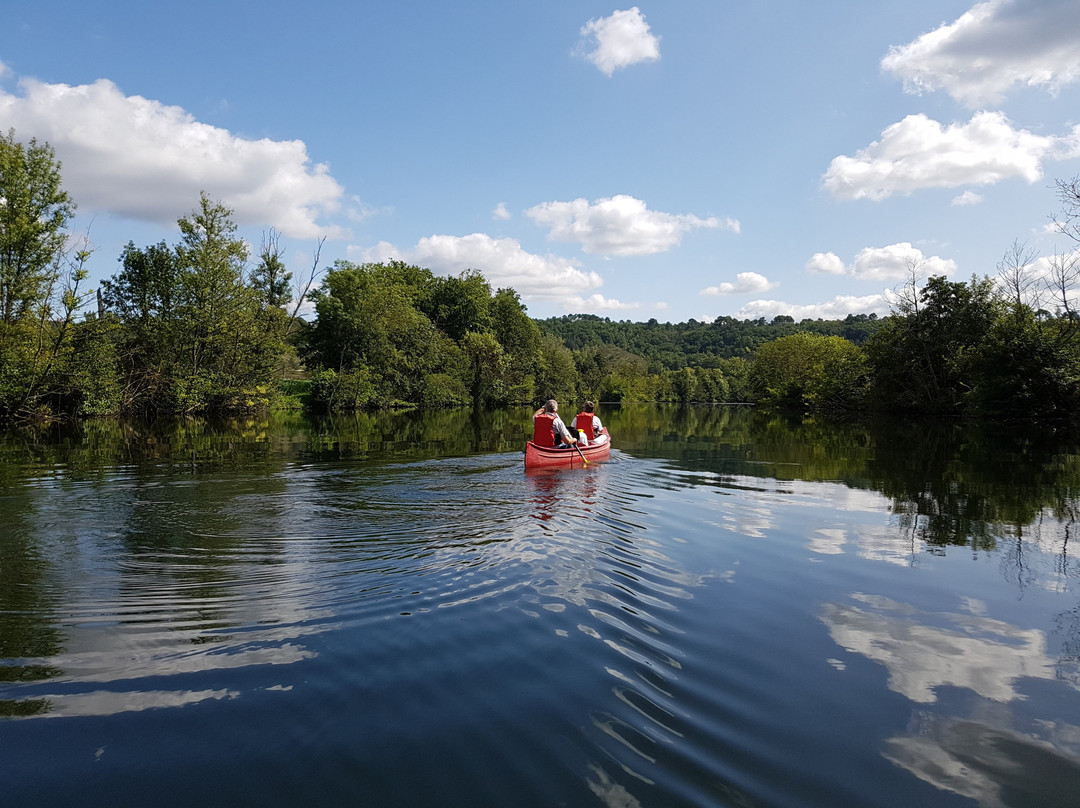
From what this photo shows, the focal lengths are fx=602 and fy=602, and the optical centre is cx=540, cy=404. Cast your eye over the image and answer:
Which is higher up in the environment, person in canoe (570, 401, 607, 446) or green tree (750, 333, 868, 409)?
green tree (750, 333, 868, 409)

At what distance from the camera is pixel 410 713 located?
3.08m

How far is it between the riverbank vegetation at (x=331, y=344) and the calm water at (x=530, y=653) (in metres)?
20.2

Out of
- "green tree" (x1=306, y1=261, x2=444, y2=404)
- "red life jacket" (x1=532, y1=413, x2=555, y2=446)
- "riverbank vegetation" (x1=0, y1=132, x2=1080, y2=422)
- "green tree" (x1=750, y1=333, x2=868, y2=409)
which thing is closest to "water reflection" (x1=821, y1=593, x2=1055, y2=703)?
"red life jacket" (x1=532, y1=413, x2=555, y2=446)

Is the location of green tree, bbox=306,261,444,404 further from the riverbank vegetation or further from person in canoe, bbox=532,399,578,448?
person in canoe, bbox=532,399,578,448

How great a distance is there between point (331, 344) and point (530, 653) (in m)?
44.0

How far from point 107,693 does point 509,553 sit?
376 centimetres

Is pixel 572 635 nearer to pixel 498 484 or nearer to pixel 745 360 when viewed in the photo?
pixel 498 484

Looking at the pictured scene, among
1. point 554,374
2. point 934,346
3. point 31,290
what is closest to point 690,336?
point 554,374

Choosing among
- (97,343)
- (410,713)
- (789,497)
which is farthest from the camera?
(97,343)

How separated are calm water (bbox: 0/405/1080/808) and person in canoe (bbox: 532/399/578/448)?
4395 millimetres

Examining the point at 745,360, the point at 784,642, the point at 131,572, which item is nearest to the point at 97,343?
the point at 131,572

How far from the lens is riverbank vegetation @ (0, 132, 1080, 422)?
24172 mm

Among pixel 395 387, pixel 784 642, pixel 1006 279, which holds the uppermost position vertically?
pixel 1006 279

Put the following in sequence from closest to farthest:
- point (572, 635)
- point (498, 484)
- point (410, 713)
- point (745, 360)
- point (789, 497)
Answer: point (410, 713), point (572, 635), point (789, 497), point (498, 484), point (745, 360)
